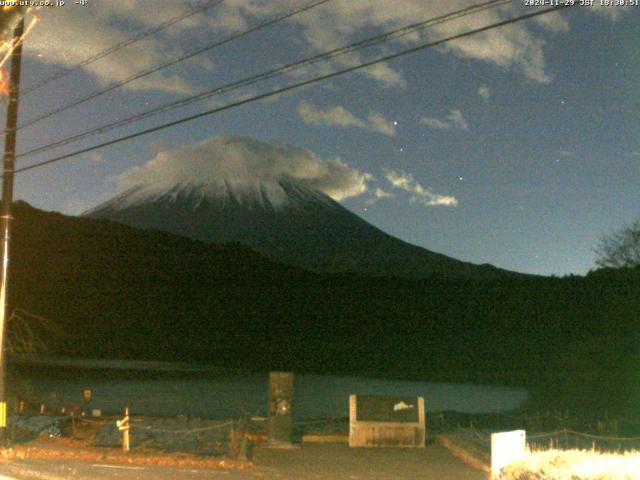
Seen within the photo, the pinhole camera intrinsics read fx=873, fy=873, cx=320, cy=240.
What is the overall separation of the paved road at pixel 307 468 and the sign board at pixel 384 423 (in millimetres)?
453

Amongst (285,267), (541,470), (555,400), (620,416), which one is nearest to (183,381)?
(555,400)

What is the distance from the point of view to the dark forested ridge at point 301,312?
74.6 metres

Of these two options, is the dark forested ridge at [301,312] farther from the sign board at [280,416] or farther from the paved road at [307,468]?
the sign board at [280,416]

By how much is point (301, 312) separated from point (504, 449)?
12194 centimetres

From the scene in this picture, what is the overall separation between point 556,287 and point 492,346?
34.4 feet

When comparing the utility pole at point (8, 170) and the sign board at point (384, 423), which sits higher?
the utility pole at point (8, 170)

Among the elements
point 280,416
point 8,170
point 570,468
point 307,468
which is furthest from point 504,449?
point 8,170

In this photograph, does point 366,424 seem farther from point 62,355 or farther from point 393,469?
point 62,355

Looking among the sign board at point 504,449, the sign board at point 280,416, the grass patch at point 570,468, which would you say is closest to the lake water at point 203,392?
the sign board at point 280,416

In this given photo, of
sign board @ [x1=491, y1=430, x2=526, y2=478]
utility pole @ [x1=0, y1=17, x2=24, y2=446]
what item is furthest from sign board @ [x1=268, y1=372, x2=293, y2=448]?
sign board @ [x1=491, y1=430, x2=526, y2=478]

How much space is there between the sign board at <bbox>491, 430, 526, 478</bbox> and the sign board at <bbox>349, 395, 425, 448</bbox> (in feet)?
28.3

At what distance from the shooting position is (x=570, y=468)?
11211mm

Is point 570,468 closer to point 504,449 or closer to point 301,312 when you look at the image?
point 504,449

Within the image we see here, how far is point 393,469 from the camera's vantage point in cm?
1788
